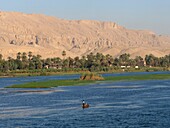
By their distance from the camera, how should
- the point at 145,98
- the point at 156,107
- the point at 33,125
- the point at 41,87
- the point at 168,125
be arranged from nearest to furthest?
the point at 168,125
the point at 33,125
the point at 156,107
the point at 145,98
the point at 41,87

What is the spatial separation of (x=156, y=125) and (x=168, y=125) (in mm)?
1342

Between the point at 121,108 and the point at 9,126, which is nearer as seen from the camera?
the point at 9,126

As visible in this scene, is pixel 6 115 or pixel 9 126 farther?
pixel 6 115

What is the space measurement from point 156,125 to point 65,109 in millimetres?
21055

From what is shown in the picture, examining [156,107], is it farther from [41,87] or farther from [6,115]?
[41,87]

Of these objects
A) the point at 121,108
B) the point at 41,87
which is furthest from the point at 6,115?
the point at 41,87

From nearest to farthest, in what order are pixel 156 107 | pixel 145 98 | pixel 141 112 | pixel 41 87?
pixel 141 112 → pixel 156 107 → pixel 145 98 → pixel 41 87

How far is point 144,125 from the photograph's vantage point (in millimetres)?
56031

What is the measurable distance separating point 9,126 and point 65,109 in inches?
621

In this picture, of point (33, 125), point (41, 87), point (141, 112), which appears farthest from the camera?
point (41, 87)

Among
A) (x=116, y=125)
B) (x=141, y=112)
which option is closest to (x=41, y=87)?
(x=141, y=112)

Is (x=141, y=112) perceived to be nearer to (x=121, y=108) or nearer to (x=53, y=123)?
(x=121, y=108)

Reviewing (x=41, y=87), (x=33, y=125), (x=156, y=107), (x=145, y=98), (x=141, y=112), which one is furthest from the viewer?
(x=41, y=87)

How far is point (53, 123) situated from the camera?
59969 millimetres
